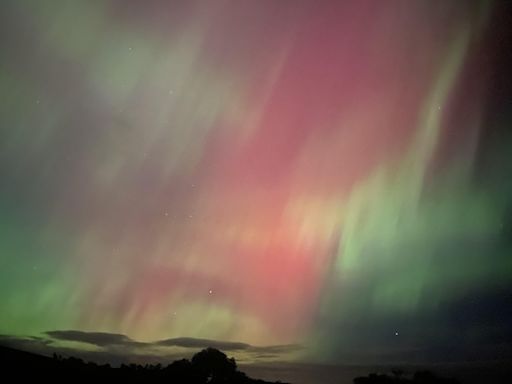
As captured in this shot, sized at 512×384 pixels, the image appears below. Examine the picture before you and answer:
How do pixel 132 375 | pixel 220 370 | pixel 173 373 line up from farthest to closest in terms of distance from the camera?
pixel 220 370 → pixel 173 373 → pixel 132 375

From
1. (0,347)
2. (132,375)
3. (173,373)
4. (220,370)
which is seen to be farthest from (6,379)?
(220,370)

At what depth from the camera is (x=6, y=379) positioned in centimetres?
2641

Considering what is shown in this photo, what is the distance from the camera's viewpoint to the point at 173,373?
136 feet

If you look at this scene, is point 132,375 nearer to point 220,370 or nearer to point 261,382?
point 261,382

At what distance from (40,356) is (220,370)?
26.8m

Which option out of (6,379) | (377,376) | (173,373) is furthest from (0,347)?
(377,376)

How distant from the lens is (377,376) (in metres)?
57.7

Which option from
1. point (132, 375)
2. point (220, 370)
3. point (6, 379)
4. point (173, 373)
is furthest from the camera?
point (220, 370)

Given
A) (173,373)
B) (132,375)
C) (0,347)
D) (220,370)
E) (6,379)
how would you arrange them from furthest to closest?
1. (220,370)
2. (173,373)
3. (132,375)
4. (0,347)
5. (6,379)

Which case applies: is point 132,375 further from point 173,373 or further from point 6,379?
point 6,379

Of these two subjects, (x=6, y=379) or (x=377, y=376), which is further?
(x=377, y=376)

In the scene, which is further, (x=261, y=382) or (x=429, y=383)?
(x=429, y=383)

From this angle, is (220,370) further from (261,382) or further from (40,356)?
(40,356)

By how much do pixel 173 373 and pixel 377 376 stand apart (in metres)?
26.9
